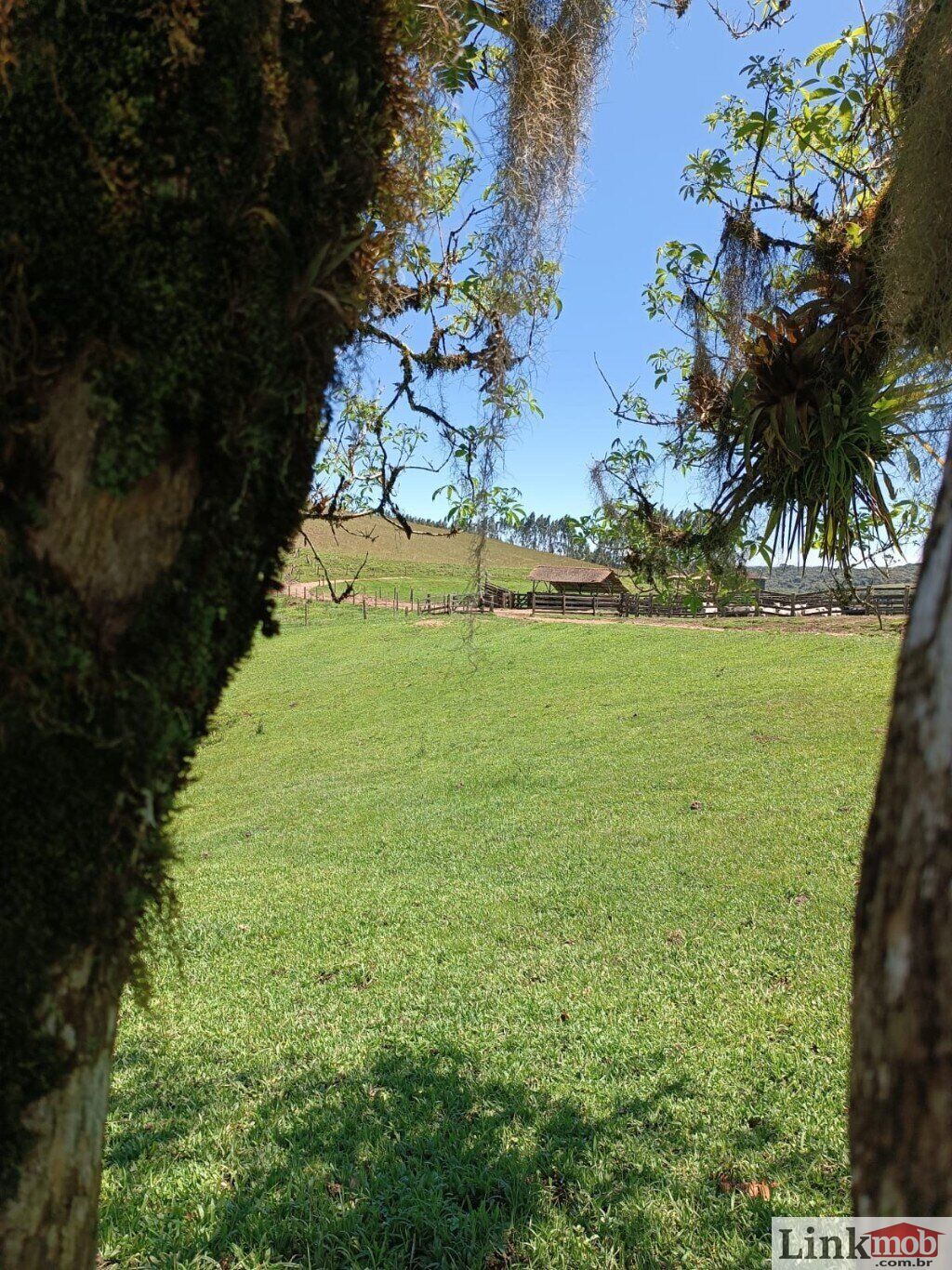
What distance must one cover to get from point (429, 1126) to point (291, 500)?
373cm

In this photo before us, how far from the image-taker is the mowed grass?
3.24 m

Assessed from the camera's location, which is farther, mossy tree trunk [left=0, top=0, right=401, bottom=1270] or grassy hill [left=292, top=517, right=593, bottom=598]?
grassy hill [left=292, top=517, right=593, bottom=598]

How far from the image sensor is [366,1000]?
5758mm

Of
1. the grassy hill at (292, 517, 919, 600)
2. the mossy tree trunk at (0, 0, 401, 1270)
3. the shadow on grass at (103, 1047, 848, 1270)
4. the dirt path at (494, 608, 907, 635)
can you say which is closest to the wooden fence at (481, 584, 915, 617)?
the dirt path at (494, 608, 907, 635)

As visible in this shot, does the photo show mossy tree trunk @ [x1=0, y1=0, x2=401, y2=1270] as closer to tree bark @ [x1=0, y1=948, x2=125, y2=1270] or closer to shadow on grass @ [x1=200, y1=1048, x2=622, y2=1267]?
tree bark @ [x1=0, y1=948, x2=125, y2=1270]

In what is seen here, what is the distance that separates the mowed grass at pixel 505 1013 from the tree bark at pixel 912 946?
112cm

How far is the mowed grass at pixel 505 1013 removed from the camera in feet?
10.6

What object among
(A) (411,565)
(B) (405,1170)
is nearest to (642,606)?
(B) (405,1170)

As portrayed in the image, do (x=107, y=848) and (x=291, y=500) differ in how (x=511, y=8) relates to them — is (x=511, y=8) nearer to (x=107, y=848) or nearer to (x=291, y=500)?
(x=291, y=500)

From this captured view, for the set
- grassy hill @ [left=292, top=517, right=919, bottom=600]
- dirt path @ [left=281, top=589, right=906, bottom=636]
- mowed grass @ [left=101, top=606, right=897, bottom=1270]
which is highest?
grassy hill @ [left=292, top=517, right=919, bottom=600]

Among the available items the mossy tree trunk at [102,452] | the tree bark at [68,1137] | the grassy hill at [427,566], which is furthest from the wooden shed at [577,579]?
the tree bark at [68,1137]

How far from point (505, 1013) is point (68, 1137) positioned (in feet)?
15.4

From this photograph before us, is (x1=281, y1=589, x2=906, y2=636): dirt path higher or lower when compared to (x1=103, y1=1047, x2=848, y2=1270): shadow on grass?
higher

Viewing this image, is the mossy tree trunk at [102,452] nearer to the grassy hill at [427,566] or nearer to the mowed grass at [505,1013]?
the mowed grass at [505,1013]
